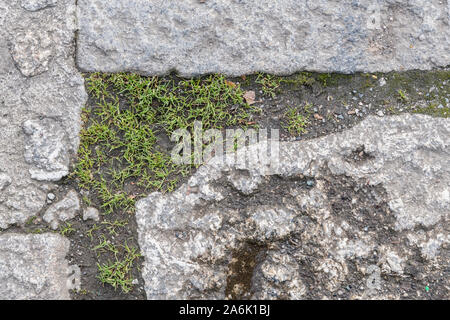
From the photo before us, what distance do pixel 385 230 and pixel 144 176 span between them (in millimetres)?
1228

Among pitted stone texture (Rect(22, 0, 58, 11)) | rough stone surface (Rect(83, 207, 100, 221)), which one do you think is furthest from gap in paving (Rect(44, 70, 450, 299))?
pitted stone texture (Rect(22, 0, 58, 11))

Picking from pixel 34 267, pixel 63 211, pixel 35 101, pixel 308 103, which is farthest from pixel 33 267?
pixel 308 103

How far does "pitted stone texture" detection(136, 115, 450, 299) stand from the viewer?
2.20 meters

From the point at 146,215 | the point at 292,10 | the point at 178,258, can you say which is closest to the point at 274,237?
the point at 178,258

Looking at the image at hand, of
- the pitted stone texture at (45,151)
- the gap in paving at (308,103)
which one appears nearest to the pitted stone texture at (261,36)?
the gap in paving at (308,103)

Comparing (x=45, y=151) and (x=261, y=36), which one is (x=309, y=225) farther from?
(x=45, y=151)

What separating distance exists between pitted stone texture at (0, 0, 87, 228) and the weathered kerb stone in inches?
4.8

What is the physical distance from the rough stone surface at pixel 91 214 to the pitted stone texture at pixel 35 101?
212mm

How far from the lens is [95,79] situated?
2328 mm

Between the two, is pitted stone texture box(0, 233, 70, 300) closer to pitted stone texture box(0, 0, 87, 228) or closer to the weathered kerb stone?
the weathered kerb stone

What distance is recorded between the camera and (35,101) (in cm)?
229

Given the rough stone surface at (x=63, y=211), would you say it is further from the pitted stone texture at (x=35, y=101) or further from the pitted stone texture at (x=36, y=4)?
the pitted stone texture at (x=36, y=4)

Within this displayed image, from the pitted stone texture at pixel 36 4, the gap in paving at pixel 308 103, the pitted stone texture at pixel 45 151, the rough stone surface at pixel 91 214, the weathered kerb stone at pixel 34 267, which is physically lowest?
the weathered kerb stone at pixel 34 267

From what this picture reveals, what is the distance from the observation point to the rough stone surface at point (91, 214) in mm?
2260
